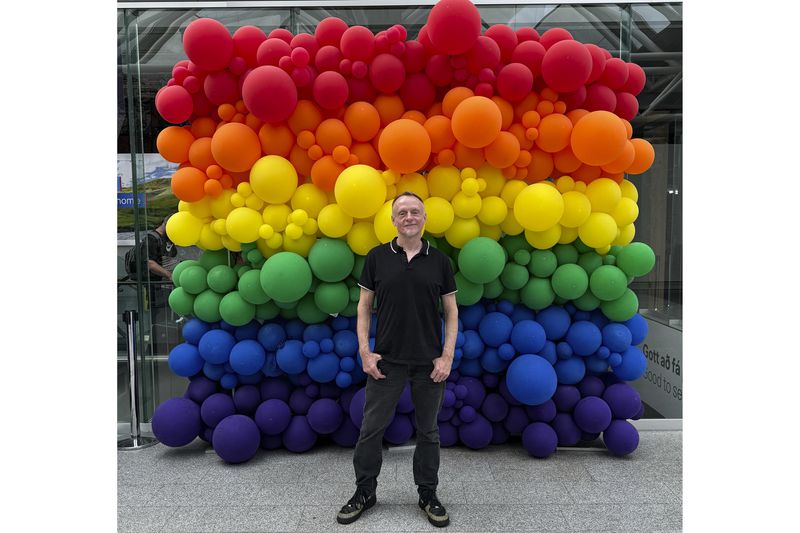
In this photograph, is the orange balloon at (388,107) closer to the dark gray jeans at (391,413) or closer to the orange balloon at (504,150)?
the orange balloon at (504,150)

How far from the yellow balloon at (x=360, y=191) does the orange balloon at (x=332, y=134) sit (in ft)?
0.59

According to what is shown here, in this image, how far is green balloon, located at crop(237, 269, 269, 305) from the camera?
276cm

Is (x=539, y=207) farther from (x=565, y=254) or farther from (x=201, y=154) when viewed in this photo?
(x=201, y=154)

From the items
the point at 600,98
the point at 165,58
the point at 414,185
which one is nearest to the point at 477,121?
the point at 414,185

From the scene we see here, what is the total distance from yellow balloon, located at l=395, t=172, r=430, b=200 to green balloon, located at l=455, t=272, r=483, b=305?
0.48 meters

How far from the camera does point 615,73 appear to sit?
2770mm

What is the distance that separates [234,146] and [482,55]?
132 centimetres

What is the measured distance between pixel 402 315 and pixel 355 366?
2.54ft

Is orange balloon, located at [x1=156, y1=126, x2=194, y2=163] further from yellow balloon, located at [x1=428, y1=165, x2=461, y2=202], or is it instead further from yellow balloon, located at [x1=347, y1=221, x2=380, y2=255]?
yellow balloon, located at [x1=428, y1=165, x2=461, y2=202]

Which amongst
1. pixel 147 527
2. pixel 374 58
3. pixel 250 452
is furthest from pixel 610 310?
pixel 147 527

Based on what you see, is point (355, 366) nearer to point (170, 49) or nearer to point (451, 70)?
point (451, 70)

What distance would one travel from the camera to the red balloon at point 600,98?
2760 millimetres

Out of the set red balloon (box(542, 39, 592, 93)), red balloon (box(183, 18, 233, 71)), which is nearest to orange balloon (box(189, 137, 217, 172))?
red balloon (box(183, 18, 233, 71))

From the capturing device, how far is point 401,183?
272 centimetres
